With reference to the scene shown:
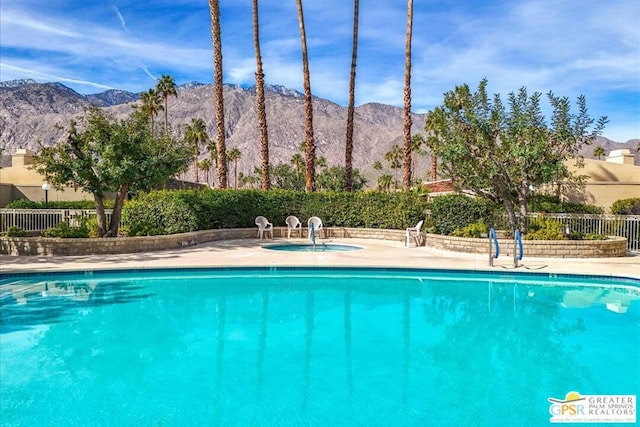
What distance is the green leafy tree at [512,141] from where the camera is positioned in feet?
54.2

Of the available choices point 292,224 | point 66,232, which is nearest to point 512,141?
point 292,224

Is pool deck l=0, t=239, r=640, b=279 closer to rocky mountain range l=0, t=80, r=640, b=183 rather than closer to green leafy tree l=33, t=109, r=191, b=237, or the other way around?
green leafy tree l=33, t=109, r=191, b=237

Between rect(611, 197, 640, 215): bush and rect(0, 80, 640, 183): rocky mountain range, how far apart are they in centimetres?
11931

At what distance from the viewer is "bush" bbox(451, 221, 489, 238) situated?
677 inches

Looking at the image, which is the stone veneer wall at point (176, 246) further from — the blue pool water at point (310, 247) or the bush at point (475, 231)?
the blue pool water at point (310, 247)

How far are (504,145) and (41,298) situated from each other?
14240 mm

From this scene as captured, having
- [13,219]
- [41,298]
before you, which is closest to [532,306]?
[41,298]

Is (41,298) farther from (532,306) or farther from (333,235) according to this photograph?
(333,235)

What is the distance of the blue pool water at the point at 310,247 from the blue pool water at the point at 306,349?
5523 mm

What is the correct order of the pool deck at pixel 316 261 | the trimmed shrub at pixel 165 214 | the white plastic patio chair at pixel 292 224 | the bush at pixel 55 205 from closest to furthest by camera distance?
the pool deck at pixel 316 261
the trimmed shrub at pixel 165 214
the white plastic patio chair at pixel 292 224
the bush at pixel 55 205

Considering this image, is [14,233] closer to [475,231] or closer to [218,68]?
[218,68]

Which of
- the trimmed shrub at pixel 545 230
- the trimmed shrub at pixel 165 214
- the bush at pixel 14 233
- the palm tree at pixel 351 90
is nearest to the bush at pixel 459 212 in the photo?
the trimmed shrub at pixel 545 230

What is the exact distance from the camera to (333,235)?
22297mm

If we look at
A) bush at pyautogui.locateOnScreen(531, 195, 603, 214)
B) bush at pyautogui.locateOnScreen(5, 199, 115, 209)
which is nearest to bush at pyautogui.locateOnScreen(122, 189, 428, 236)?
bush at pyautogui.locateOnScreen(531, 195, 603, 214)
